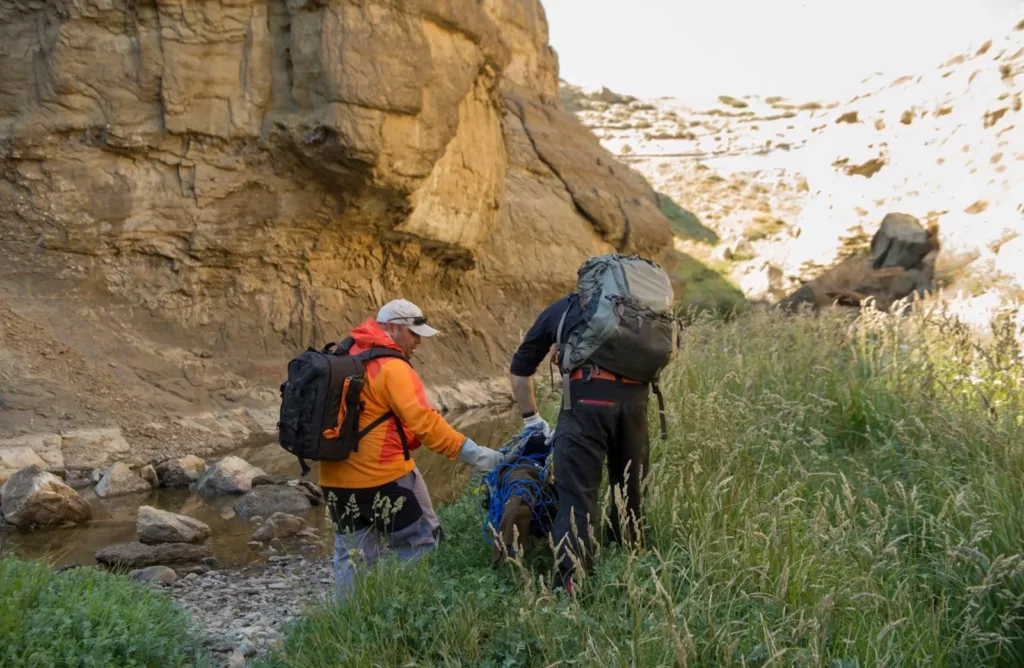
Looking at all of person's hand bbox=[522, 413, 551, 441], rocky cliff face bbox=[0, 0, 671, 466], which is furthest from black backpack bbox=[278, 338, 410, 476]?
rocky cliff face bbox=[0, 0, 671, 466]

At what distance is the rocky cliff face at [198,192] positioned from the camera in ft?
41.3

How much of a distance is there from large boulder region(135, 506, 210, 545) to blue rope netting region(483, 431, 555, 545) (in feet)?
12.5

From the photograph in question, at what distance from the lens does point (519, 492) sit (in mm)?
4664

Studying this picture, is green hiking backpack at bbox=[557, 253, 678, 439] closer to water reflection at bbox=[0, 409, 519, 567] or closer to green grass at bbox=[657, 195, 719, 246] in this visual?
water reflection at bbox=[0, 409, 519, 567]

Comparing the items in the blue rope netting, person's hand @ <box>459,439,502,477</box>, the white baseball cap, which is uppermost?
the white baseball cap

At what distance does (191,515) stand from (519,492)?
531 cm

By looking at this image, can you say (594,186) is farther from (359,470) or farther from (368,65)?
(359,470)

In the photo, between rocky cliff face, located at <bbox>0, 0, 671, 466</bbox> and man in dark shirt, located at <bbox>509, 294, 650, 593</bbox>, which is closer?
man in dark shirt, located at <bbox>509, 294, 650, 593</bbox>

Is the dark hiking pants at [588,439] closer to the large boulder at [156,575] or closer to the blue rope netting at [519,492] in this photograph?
the blue rope netting at [519,492]

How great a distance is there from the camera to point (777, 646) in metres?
3.34

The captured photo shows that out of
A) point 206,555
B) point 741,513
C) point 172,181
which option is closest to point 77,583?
point 206,555

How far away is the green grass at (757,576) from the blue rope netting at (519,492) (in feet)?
0.67

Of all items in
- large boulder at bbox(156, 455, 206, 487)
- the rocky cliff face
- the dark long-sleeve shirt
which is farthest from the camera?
the rocky cliff face

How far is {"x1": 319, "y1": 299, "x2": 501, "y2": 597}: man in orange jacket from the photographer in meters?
4.68
